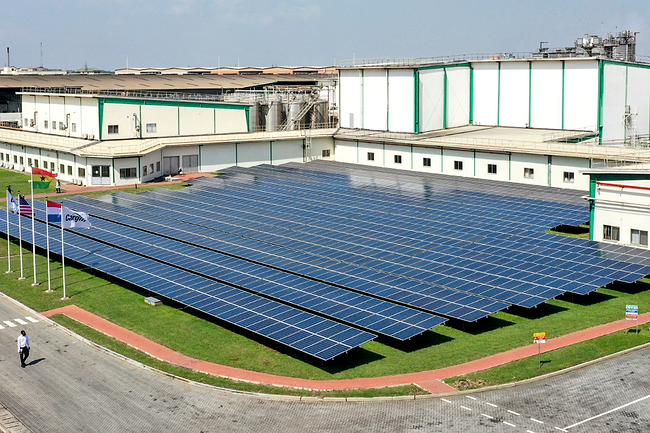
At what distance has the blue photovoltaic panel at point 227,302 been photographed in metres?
33.2

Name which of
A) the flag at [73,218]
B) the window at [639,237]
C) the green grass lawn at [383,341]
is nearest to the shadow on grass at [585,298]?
the green grass lawn at [383,341]

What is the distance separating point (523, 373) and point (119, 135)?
59786 millimetres

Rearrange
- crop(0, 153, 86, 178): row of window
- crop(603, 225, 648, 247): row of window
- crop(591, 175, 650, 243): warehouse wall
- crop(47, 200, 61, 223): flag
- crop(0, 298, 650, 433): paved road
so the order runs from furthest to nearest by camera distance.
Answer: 1. crop(0, 153, 86, 178): row of window
2. crop(603, 225, 648, 247): row of window
3. crop(591, 175, 650, 243): warehouse wall
4. crop(47, 200, 61, 223): flag
5. crop(0, 298, 650, 433): paved road

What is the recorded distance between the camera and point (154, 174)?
256 ft

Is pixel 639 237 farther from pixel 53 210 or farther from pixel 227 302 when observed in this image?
pixel 53 210

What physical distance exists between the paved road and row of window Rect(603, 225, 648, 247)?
1496 cm

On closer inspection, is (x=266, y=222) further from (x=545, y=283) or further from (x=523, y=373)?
(x=523, y=373)

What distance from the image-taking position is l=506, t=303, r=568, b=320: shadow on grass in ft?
129

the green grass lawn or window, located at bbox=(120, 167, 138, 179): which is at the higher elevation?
window, located at bbox=(120, 167, 138, 179)

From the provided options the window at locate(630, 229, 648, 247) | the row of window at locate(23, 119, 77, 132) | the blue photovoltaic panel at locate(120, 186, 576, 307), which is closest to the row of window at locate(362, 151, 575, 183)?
the window at locate(630, 229, 648, 247)

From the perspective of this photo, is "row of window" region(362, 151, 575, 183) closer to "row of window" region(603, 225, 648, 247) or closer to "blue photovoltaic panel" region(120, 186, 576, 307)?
"row of window" region(603, 225, 648, 247)

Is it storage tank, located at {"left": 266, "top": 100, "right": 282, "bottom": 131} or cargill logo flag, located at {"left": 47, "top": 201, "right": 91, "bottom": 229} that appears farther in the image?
storage tank, located at {"left": 266, "top": 100, "right": 282, "bottom": 131}

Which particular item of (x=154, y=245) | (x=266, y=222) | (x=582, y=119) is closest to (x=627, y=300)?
(x=266, y=222)

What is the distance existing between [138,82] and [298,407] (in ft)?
338
